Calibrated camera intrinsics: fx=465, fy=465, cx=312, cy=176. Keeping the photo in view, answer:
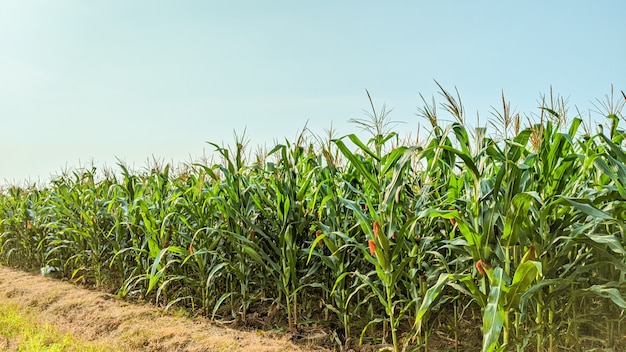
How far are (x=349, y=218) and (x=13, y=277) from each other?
497cm

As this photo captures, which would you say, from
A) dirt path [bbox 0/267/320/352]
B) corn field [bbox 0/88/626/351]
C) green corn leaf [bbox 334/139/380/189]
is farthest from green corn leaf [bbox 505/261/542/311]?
dirt path [bbox 0/267/320/352]

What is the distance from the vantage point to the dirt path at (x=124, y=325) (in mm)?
3033

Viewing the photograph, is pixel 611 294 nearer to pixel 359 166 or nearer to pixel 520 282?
pixel 520 282

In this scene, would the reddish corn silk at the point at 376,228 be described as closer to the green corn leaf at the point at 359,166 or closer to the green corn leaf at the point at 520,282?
the green corn leaf at the point at 359,166

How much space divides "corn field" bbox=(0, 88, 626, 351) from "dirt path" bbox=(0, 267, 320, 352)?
24 centimetres

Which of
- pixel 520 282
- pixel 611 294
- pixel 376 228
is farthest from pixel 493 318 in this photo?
pixel 376 228

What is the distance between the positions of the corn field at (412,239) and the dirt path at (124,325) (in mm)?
244

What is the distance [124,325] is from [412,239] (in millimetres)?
2359

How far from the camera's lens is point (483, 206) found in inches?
80.4

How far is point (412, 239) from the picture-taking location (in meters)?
2.53

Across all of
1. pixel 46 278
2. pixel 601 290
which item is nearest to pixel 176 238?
pixel 46 278

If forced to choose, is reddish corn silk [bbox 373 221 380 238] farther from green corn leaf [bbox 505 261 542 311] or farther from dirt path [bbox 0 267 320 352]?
dirt path [bbox 0 267 320 352]

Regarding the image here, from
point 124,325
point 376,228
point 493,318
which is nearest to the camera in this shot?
point 493,318

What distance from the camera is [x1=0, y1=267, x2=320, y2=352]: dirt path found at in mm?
3033
